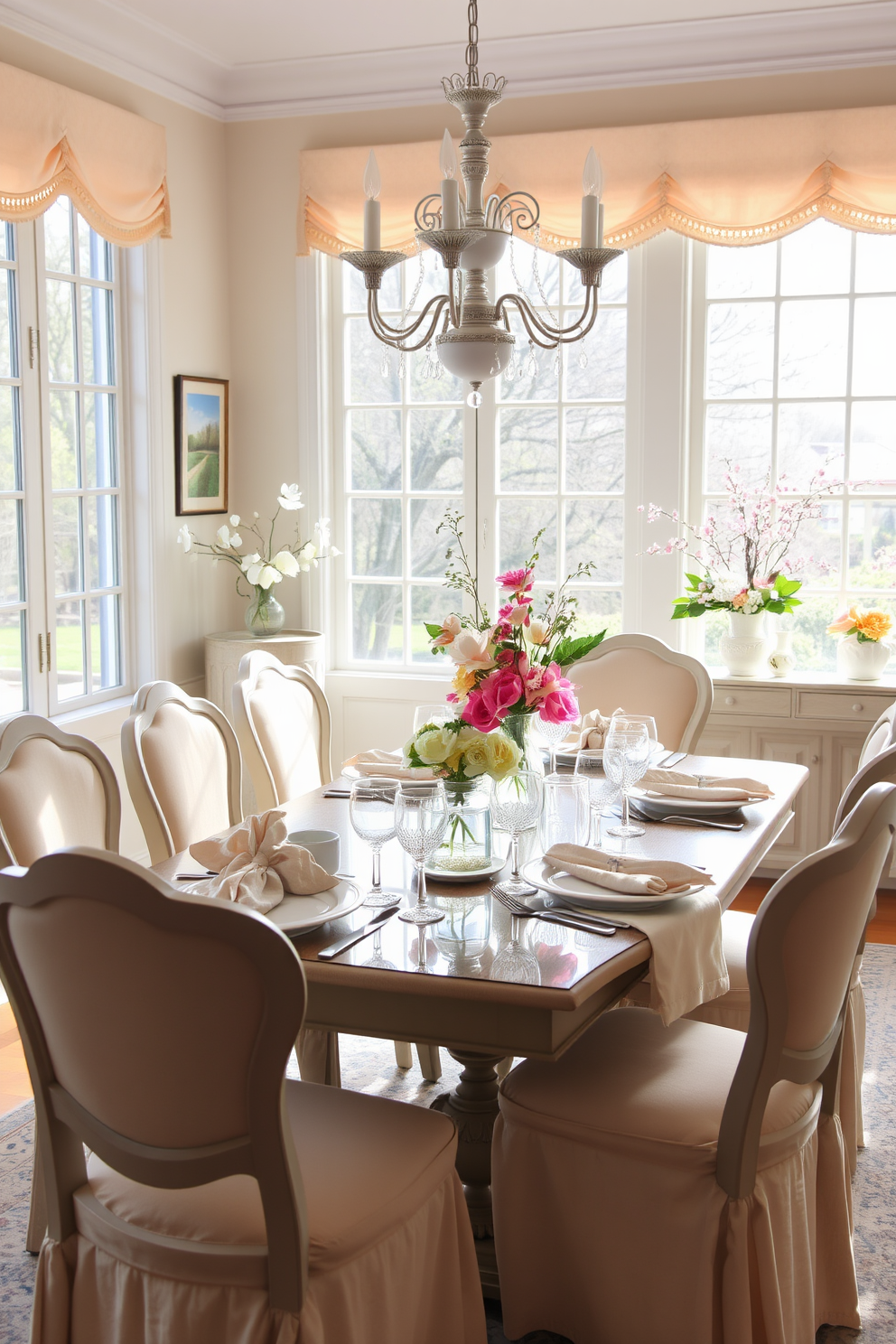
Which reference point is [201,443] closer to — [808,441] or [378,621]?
[378,621]

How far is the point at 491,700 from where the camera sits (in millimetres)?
2094

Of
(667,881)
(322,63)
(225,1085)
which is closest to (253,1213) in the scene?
(225,1085)

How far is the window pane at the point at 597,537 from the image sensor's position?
15.6ft

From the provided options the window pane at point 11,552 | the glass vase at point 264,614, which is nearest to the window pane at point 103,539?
the window pane at point 11,552

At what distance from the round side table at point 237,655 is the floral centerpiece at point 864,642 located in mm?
1918

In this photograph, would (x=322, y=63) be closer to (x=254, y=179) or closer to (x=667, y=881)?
(x=254, y=179)

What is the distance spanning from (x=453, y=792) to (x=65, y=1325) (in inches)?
38.6

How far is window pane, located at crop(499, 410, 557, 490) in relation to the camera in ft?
15.8

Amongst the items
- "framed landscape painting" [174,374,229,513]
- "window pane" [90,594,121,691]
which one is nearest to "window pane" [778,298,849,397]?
"framed landscape painting" [174,374,229,513]

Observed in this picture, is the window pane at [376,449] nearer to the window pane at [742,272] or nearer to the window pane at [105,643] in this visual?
the window pane at [105,643]

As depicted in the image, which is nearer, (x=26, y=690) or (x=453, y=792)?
→ (x=453, y=792)

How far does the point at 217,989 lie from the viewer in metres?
1.40

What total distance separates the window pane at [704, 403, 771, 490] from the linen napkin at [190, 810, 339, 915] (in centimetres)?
310

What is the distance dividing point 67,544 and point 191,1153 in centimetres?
307
